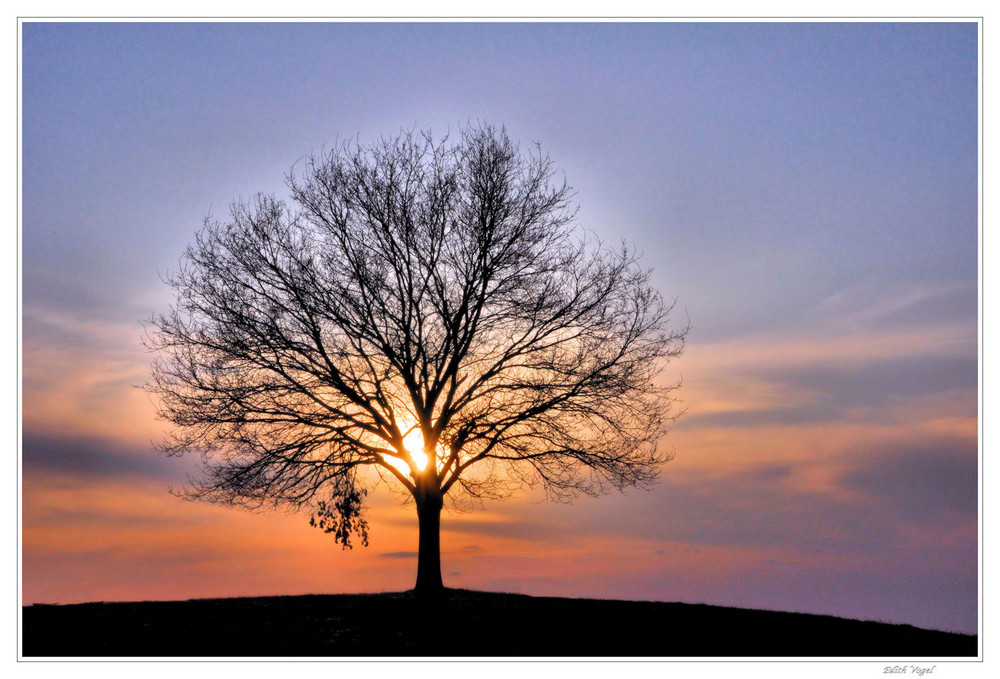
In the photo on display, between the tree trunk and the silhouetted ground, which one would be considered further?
the tree trunk

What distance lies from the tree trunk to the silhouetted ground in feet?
1.42

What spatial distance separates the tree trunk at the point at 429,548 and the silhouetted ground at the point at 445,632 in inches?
17.1

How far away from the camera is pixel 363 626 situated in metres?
19.0

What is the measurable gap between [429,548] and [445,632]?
4804 millimetres

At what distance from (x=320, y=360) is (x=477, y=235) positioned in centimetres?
542

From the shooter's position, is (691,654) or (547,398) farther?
(547,398)

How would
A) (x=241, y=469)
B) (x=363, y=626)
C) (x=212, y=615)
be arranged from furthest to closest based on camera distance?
(x=241, y=469) → (x=212, y=615) → (x=363, y=626)

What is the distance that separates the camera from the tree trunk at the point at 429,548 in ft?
75.9

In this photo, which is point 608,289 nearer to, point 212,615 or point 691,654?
point 691,654

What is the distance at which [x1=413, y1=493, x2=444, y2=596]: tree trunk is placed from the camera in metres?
23.1

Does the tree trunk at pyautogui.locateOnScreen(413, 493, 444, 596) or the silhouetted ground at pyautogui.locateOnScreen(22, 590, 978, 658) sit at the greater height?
the tree trunk at pyautogui.locateOnScreen(413, 493, 444, 596)
